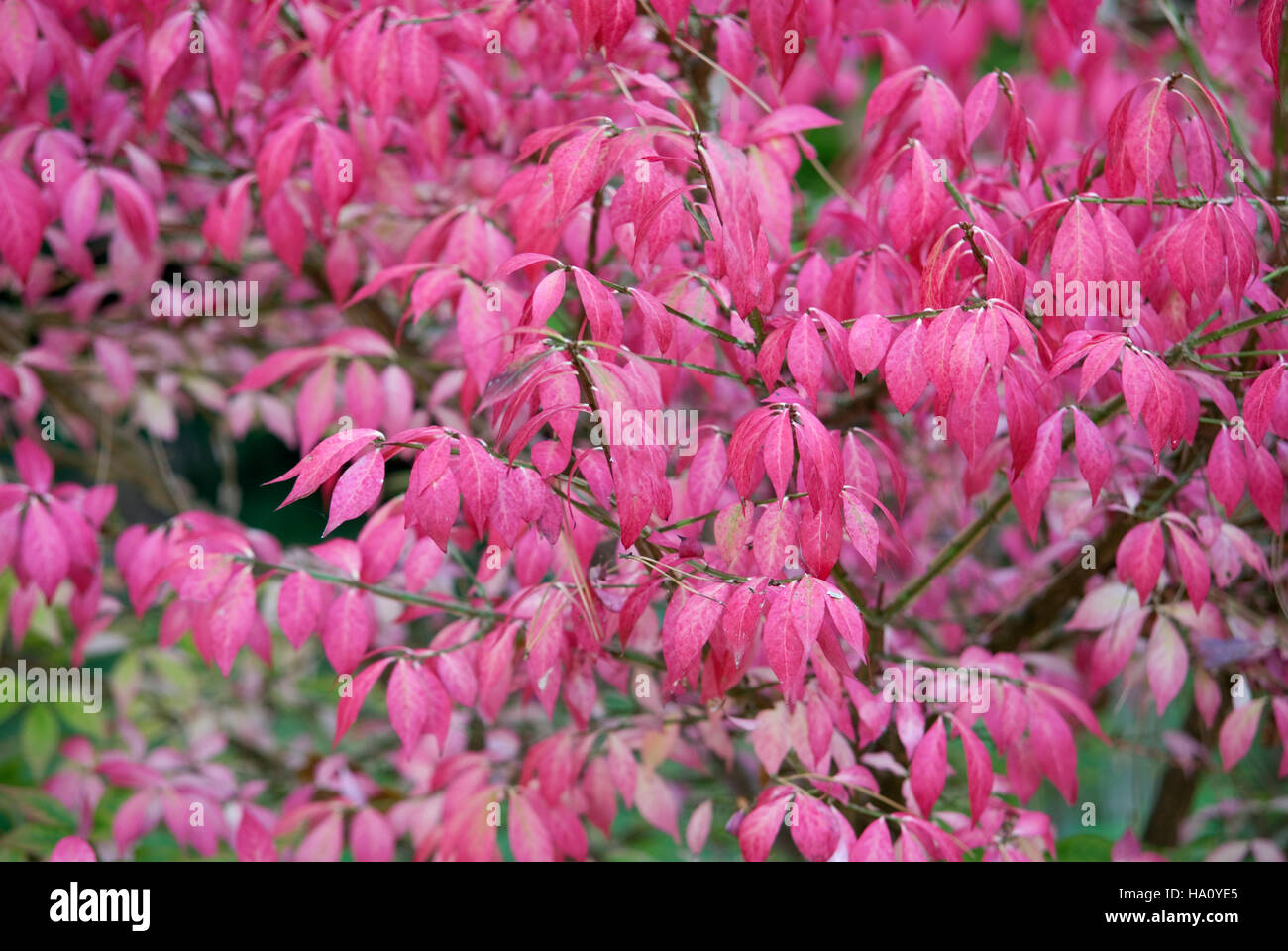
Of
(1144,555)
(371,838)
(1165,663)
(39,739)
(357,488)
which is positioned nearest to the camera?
(357,488)

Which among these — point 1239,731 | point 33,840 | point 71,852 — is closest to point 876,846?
point 1239,731

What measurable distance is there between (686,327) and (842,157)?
2.79 meters

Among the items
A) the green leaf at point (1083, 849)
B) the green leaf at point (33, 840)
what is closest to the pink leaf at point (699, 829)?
the green leaf at point (1083, 849)

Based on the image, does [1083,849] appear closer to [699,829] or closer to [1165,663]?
[1165,663]

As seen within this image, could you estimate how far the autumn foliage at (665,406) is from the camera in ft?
3.80

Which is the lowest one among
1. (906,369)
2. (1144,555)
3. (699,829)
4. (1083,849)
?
(1083,849)

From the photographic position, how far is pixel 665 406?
1.43m

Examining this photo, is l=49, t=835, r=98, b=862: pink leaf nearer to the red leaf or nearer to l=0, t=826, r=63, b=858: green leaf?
l=0, t=826, r=63, b=858: green leaf

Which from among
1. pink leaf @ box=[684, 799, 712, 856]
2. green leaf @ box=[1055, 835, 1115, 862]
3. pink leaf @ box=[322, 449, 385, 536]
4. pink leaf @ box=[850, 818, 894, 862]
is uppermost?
pink leaf @ box=[322, 449, 385, 536]

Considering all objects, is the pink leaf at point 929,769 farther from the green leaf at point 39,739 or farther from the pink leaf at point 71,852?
the green leaf at point 39,739

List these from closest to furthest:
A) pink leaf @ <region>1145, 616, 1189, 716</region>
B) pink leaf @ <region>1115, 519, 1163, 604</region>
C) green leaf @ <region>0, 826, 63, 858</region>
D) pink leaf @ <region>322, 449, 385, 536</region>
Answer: pink leaf @ <region>322, 449, 385, 536</region>
pink leaf @ <region>1115, 519, 1163, 604</region>
pink leaf @ <region>1145, 616, 1189, 716</region>
green leaf @ <region>0, 826, 63, 858</region>

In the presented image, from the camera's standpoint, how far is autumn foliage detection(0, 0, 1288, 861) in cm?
116

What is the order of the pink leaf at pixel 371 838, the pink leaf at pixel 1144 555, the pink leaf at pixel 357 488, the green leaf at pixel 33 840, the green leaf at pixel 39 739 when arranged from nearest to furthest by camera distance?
the pink leaf at pixel 357 488
the pink leaf at pixel 1144 555
the pink leaf at pixel 371 838
the green leaf at pixel 33 840
the green leaf at pixel 39 739

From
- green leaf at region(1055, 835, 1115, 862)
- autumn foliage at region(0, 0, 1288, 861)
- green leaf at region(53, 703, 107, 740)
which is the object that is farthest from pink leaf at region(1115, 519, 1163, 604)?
green leaf at region(53, 703, 107, 740)
